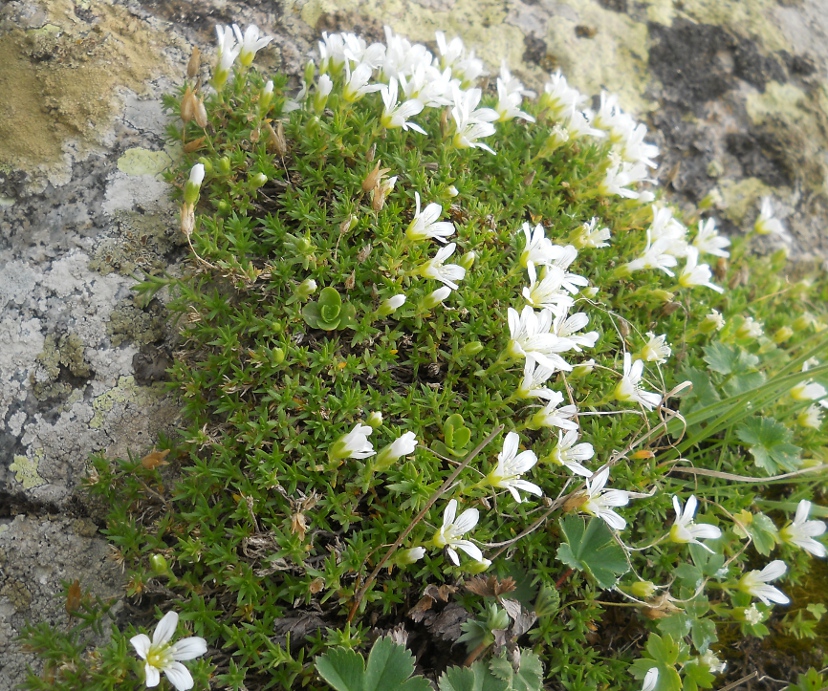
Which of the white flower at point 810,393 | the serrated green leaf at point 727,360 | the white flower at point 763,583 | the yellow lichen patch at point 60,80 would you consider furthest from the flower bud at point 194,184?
the white flower at point 810,393

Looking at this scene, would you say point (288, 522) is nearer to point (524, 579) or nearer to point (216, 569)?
point (216, 569)

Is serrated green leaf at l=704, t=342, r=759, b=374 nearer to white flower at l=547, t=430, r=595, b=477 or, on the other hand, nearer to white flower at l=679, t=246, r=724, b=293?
white flower at l=679, t=246, r=724, b=293

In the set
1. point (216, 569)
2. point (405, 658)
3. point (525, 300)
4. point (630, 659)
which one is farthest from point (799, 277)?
point (216, 569)

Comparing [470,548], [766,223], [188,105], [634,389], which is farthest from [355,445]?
[766,223]

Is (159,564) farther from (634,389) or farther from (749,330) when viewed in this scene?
(749,330)

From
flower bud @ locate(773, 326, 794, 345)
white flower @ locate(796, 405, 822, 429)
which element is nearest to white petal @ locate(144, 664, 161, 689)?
white flower @ locate(796, 405, 822, 429)

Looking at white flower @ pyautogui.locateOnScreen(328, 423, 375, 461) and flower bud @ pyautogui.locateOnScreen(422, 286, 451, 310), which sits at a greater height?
flower bud @ pyautogui.locateOnScreen(422, 286, 451, 310)

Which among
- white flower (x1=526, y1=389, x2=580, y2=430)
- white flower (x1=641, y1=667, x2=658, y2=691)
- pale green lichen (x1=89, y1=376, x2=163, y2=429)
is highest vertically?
white flower (x1=526, y1=389, x2=580, y2=430)
